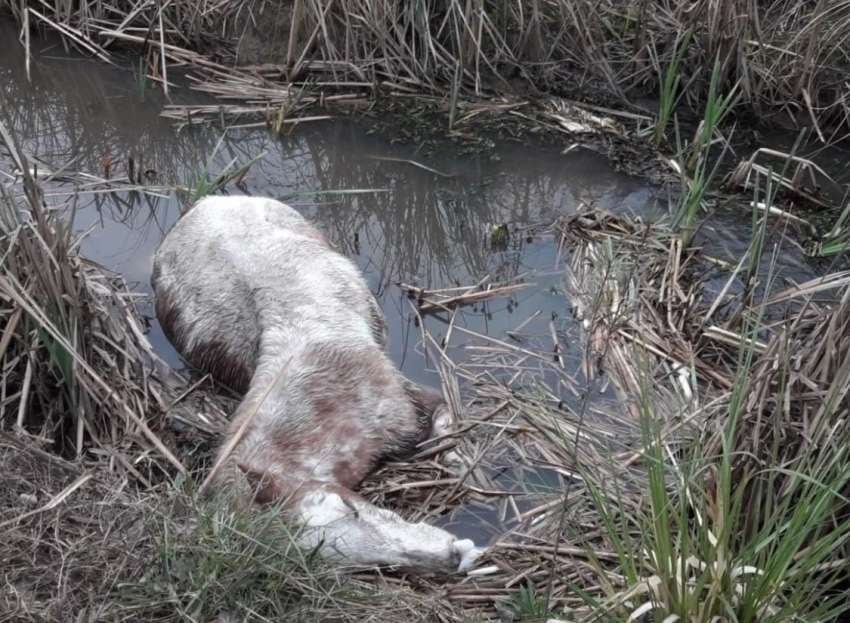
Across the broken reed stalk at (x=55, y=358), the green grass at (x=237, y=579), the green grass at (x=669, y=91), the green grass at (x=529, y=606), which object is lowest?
the green grass at (x=529, y=606)

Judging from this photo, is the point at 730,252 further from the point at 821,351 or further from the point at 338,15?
the point at 338,15

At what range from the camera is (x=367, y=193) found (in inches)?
276

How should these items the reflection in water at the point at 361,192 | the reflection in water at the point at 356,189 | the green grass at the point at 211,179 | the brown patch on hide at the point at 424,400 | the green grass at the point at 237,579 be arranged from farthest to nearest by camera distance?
1. the green grass at the point at 211,179
2. the reflection in water at the point at 356,189
3. the reflection in water at the point at 361,192
4. the brown patch on hide at the point at 424,400
5. the green grass at the point at 237,579

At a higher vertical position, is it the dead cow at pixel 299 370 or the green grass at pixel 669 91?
the green grass at pixel 669 91

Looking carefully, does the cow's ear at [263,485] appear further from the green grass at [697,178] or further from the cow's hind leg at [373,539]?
the green grass at [697,178]

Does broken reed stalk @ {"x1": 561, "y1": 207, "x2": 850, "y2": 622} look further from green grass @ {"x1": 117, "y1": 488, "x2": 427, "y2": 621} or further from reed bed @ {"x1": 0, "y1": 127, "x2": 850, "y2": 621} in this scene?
green grass @ {"x1": 117, "y1": 488, "x2": 427, "y2": 621}

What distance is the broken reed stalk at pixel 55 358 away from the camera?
4242 millimetres

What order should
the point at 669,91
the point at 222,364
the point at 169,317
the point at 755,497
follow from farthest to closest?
the point at 669,91
the point at 169,317
the point at 222,364
the point at 755,497

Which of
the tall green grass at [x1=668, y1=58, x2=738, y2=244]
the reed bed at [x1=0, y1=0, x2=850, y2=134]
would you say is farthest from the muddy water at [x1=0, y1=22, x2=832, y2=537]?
the reed bed at [x1=0, y1=0, x2=850, y2=134]

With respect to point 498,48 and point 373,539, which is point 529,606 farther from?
point 498,48

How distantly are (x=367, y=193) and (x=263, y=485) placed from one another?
3.19 meters

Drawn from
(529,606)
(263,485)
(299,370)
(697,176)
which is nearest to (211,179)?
(299,370)

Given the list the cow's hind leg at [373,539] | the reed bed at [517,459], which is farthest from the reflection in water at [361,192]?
the cow's hind leg at [373,539]

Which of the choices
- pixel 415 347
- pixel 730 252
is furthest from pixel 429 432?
pixel 730 252
